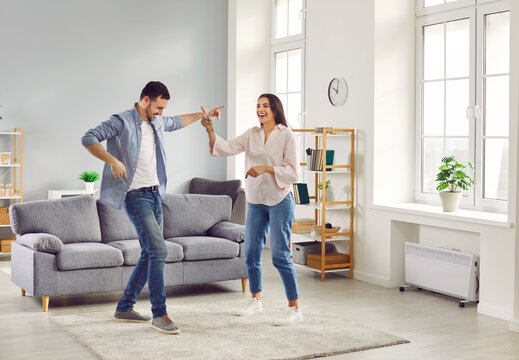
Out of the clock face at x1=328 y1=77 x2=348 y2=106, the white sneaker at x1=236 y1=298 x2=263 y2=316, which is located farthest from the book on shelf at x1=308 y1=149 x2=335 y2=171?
the white sneaker at x1=236 y1=298 x2=263 y2=316

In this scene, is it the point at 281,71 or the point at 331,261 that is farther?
the point at 281,71

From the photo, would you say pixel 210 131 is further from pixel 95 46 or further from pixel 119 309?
pixel 95 46

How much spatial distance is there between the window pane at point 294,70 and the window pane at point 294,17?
0.24 meters

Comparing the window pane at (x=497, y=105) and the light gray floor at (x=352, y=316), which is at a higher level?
the window pane at (x=497, y=105)

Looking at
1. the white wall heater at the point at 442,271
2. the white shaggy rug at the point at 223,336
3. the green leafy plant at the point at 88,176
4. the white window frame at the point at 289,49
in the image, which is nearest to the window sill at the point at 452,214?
the white wall heater at the point at 442,271

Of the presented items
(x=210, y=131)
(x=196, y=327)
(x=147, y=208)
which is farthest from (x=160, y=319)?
(x=210, y=131)

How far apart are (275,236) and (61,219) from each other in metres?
1.84

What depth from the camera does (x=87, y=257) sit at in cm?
502

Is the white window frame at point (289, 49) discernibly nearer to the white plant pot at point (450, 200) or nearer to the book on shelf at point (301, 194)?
the book on shelf at point (301, 194)

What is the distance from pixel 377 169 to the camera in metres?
6.16

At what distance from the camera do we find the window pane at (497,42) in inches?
213

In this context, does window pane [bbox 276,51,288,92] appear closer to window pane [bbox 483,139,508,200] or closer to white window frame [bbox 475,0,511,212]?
white window frame [bbox 475,0,511,212]

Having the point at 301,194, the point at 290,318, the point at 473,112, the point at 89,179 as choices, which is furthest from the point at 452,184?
the point at 89,179

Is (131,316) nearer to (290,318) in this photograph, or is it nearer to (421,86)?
(290,318)
